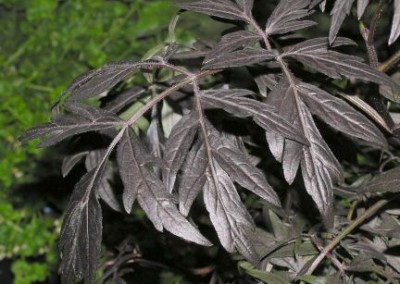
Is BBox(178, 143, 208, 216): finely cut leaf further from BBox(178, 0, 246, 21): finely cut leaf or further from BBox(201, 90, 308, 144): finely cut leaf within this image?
BBox(178, 0, 246, 21): finely cut leaf

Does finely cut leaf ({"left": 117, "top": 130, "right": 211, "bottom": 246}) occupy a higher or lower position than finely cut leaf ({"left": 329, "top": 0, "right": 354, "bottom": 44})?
lower

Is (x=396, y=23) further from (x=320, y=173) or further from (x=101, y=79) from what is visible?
(x=101, y=79)

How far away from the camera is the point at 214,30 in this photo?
2152 millimetres

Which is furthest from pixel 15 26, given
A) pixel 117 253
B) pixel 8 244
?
pixel 117 253

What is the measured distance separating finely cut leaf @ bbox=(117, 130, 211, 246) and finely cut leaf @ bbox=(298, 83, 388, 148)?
7.8 inches

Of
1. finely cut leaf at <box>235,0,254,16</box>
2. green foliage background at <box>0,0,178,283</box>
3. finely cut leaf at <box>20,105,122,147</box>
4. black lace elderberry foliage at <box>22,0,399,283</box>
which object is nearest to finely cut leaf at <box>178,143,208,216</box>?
black lace elderberry foliage at <box>22,0,399,283</box>

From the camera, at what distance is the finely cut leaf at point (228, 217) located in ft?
2.17

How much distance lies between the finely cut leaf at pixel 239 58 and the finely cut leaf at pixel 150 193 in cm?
13

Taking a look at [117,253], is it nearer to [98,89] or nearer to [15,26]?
[98,89]

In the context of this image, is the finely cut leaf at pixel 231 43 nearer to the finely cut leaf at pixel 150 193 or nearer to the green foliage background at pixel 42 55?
the finely cut leaf at pixel 150 193

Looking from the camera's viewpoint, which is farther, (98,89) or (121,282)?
(121,282)

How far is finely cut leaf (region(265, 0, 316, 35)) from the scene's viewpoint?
0.78 metres

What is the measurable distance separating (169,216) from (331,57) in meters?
0.27

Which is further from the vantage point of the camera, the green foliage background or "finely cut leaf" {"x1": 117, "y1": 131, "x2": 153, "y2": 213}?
the green foliage background
